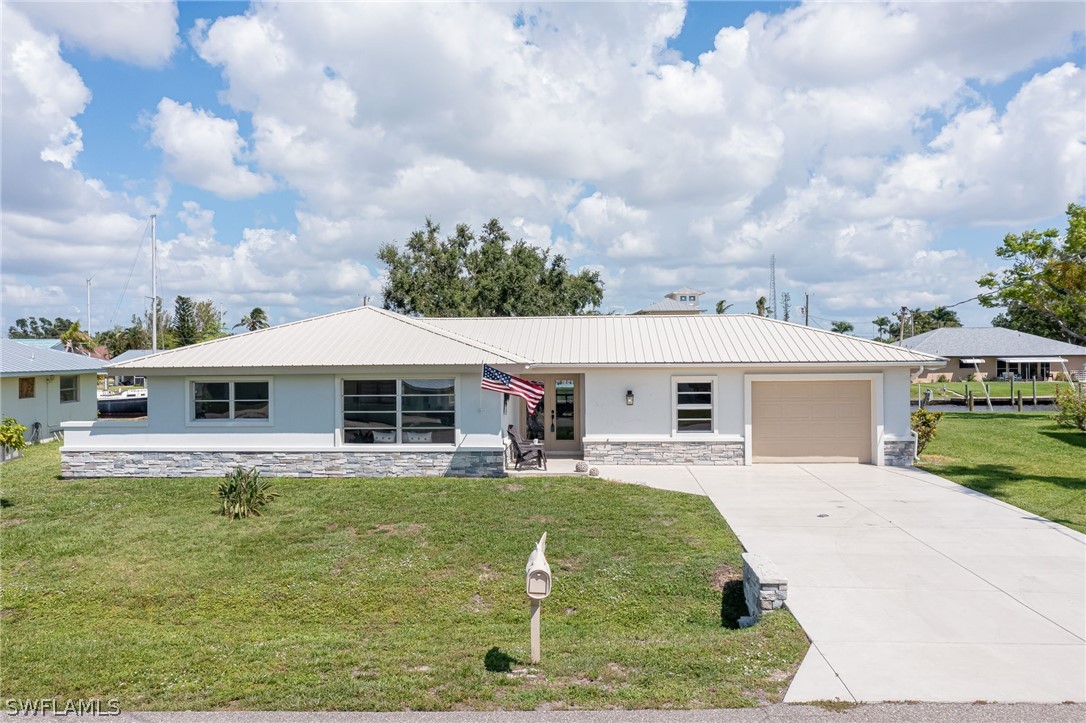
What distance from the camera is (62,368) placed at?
2230 centimetres

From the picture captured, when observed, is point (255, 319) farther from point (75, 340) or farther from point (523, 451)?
point (523, 451)

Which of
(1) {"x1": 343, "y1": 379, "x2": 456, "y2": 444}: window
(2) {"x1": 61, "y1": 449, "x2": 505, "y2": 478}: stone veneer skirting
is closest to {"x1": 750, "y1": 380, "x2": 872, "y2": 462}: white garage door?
(2) {"x1": 61, "y1": 449, "x2": 505, "y2": 478}: stone veneer skirting

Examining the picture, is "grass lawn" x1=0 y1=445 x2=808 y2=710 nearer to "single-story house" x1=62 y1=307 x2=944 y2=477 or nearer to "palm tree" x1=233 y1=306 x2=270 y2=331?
"single-story house" x1=62 y1=307 x2=944 y2=477

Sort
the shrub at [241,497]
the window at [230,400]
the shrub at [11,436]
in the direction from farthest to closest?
the shrub at [11,436]
the window at [230,400]
the shrub at [241,497]

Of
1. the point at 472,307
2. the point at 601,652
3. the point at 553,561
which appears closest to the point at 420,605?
the point at 553,561

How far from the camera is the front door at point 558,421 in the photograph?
58.4 feet

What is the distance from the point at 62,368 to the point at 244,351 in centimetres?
1156

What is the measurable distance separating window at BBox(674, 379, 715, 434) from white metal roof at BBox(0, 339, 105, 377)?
18484 mm

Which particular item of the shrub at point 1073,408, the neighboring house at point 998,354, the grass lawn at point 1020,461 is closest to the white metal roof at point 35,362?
the grass lawn at point 1020,461

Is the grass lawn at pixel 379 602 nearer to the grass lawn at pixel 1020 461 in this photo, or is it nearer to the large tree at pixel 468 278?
the grass lawn at pixel 1020 461

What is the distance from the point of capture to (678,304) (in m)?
47.8

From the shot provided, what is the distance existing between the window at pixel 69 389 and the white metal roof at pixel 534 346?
11.4 m

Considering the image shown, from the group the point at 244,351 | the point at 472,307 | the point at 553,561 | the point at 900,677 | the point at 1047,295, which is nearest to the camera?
the point at 900,677

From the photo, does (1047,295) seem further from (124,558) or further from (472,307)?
(472,307)
